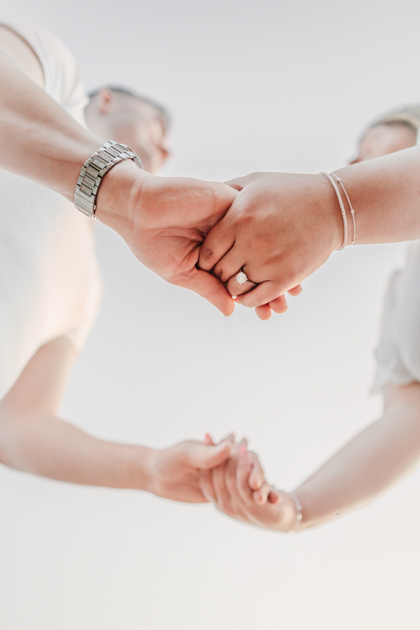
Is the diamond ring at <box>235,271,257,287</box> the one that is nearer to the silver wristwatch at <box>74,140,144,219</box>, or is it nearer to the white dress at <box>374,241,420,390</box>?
the silver wristwatch at <box>74,140,144,219</box>

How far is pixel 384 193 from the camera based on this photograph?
702mm

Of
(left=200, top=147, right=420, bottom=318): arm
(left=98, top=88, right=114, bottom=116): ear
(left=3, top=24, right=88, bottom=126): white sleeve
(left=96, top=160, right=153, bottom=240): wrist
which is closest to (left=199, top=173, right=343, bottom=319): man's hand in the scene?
(left=200, top=147, right=420, bottom=318): arm

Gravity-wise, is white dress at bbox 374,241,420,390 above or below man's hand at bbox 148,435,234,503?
above

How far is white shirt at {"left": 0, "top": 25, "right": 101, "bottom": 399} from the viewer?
83cm

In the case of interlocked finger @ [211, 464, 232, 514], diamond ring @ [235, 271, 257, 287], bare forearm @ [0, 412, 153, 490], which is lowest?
interlocked finger @ [211, 464, 232, 514]

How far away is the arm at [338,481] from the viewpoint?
3.13ft

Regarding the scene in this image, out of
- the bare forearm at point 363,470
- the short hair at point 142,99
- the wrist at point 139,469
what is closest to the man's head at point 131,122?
the short hair at point 142,99

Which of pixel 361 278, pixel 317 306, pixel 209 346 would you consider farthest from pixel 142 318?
pixel 361 278

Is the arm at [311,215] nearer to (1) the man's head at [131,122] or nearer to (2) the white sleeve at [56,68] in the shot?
(2) the white sleeve at [56,68]

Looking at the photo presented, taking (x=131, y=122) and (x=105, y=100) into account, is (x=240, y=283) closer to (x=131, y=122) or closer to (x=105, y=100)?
(x=131, y=122)

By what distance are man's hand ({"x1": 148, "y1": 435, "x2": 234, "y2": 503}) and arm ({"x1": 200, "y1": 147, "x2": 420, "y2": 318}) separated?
0.39 metres

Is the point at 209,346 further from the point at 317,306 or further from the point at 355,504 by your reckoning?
the point at 355,504

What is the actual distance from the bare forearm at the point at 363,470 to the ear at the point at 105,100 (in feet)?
3.36

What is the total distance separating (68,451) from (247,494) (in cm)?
41
